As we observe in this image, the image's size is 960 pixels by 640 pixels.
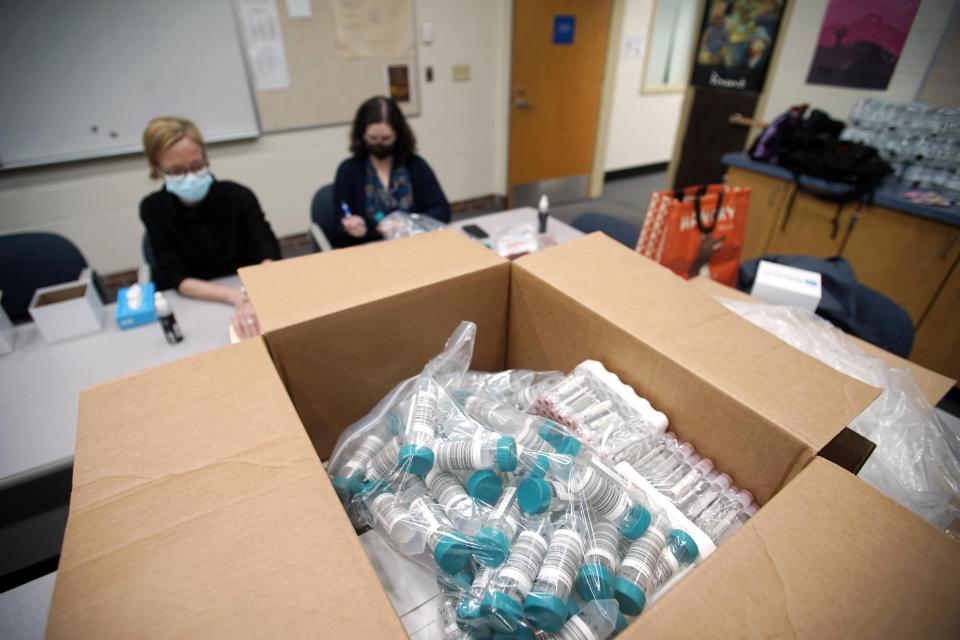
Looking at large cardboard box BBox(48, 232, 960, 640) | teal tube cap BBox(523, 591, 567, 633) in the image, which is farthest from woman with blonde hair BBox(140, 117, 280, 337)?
teal tube cap BBox(523, 591, 567, 633)

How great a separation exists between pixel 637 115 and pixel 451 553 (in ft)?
16.5

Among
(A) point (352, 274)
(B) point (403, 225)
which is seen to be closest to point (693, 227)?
(B) point (403, 225)

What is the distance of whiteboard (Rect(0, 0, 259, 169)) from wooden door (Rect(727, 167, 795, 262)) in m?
3.08

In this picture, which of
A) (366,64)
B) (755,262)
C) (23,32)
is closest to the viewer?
(755,262)

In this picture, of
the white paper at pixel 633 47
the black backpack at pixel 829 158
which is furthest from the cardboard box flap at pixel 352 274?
the white paper at pixel 633 47

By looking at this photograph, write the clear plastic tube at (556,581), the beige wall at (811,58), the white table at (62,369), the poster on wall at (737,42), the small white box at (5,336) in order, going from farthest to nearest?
the poster on wall at (737,42)
the beige wall at (811,58)
the small white box at (5,336)
the white table at (62,369)
the clear plastic tube at (556,581)

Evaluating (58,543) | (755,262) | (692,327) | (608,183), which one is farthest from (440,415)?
(608,183)

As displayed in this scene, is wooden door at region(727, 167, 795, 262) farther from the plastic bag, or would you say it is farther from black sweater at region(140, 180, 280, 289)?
black sweater at region(140, 180, 280, 289)

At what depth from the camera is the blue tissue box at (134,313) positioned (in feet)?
4.45

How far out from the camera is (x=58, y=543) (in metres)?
1.42

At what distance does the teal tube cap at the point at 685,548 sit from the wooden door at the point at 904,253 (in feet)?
7.56

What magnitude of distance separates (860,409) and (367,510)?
67 cm

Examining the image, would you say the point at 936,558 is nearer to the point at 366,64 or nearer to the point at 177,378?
the point at 177,378

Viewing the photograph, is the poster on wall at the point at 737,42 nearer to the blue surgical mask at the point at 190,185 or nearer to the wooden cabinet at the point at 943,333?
the wooden cabinet at the point at 943,333
